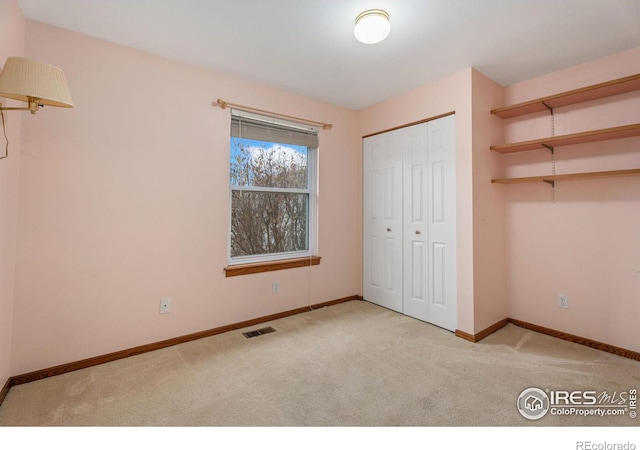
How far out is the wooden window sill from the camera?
9.38 ft

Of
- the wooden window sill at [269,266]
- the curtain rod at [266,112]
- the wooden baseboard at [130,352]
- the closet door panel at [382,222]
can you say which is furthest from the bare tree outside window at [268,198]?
the closet door panel at [382,222]

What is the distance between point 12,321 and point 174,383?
113 centimetres

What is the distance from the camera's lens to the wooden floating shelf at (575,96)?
2.22 meters

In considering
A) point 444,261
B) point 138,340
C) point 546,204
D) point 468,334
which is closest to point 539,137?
point 546,204

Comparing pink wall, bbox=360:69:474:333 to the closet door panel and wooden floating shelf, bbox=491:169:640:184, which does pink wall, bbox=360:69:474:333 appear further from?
the closet door panel

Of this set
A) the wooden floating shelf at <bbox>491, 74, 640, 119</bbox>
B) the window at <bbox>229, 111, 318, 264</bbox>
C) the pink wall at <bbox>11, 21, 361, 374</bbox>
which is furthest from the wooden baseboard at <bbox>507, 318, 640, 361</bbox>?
Result: the pink wall at <bbox>11, 21, 361, 374</bbox>

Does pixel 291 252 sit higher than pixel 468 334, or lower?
higher

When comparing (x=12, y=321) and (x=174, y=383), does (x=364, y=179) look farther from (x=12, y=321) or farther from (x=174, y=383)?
(x=12, y=321)

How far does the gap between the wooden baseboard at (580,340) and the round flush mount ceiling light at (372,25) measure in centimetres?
295

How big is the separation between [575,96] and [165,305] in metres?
3.87

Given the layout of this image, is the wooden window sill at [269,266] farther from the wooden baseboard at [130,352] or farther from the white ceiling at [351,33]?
the white ceiling at [351,33]

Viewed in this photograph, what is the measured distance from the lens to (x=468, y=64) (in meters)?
2.57

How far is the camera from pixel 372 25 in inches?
74.5
